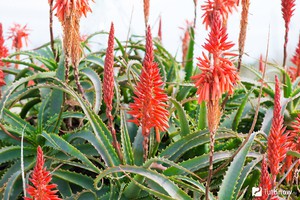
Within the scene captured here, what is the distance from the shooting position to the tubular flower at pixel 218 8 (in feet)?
5.87

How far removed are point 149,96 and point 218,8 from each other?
0.56 metres

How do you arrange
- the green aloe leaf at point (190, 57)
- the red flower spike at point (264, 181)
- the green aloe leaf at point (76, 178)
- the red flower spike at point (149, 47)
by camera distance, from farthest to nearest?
the green aloe leaf at point (190, 57)
the green aloe leaf at point (76, 178)
the red flower spike at point (149, 47)
the red flower spike at point (264, 181)

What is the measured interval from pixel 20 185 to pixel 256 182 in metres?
0.83

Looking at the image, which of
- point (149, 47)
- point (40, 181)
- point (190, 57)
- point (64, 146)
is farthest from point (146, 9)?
point (40, 181)

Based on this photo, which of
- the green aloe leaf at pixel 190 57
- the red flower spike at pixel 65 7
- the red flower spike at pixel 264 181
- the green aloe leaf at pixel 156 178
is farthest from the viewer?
the green aloe leaf at pixel 190 57

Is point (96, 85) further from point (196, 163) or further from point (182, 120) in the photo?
point (196, 163)

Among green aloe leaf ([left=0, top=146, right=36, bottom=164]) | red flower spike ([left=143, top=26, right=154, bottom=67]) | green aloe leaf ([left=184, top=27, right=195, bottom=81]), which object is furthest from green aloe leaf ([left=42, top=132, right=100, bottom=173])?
green aloe leaf ([left=184, top=27, right=195, bottom=81])

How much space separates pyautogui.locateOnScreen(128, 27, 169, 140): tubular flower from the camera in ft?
4.33

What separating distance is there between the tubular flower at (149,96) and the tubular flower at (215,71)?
0.53 ft

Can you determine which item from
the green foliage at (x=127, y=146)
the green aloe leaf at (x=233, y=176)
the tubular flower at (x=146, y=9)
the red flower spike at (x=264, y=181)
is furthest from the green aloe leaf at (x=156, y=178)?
the tubular flower at (x=146, y=9)

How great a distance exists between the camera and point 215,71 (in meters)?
1.19

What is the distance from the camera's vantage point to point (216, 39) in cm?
115

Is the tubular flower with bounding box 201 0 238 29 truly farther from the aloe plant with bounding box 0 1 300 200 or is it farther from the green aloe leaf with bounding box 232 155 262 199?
the green aloe leaf with bounding box 232 155 262 199

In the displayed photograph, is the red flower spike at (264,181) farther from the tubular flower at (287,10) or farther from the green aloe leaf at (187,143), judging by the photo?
the tubular flower at (287,10)
